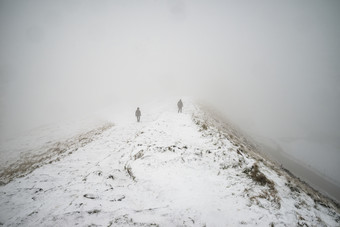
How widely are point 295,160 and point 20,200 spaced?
1821 inches

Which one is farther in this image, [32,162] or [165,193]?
[32,162]

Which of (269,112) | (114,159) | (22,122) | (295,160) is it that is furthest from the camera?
(269,112)

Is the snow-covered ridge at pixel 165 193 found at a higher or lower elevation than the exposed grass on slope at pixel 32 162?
higher

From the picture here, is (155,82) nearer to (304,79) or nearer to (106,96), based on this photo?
(106,96)

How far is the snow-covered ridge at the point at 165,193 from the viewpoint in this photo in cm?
542

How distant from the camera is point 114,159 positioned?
1014 cm

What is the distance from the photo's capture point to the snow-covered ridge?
542 centimetres

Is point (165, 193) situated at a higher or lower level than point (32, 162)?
higher

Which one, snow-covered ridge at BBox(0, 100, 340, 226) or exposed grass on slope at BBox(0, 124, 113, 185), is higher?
snow-covered ridge at BBox(0, 100, 340, 226)

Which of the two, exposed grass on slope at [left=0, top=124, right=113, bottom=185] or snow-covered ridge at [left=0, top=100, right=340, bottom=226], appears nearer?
snow-covered ridge at [left=0, top=100, right=340, bottom=226]

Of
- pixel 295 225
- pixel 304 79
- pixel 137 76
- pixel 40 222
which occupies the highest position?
pixel 137 76

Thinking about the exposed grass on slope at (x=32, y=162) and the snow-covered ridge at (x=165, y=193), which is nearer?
the snow-covered ridge at (x=165, y=193)

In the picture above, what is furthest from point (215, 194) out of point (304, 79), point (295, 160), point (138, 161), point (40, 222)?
point (304, 79)

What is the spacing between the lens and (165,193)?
21.5 ft
